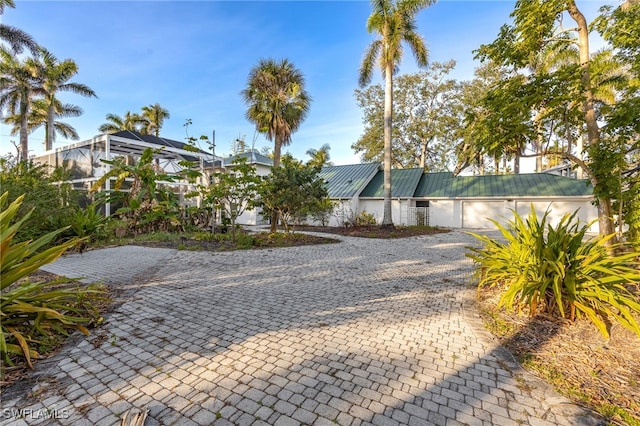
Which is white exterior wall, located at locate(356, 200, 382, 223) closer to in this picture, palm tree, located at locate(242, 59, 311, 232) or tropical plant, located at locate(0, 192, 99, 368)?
palm tree, located at locate(242, 59, 311, 232)

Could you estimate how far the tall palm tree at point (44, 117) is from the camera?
2293 cm

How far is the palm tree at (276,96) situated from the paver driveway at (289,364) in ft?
46.2

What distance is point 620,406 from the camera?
7.11 feet

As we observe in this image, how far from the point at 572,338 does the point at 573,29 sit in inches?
270

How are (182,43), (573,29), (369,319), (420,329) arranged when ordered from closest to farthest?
(420,329) → (369,319) → (573,29) → (182,43)

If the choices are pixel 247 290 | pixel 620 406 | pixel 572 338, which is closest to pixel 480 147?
pixel 572 338

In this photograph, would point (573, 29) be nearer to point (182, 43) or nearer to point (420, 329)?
point (420, 329)

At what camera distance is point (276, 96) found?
17422mm

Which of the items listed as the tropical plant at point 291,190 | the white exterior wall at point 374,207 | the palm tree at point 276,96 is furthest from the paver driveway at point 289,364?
the white exterior wall at point 374,207

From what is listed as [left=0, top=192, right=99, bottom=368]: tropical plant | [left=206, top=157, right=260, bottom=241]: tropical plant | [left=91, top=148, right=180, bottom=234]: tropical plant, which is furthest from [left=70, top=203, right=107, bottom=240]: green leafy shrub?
[left=0, top=192, right=99, bottom=368]: tropical plant

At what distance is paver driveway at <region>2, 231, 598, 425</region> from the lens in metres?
2.07

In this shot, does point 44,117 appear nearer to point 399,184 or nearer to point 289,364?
point 399,184

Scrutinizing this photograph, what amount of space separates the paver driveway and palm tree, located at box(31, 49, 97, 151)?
83.4 ft

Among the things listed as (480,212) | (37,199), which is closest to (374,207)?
(480,212)
